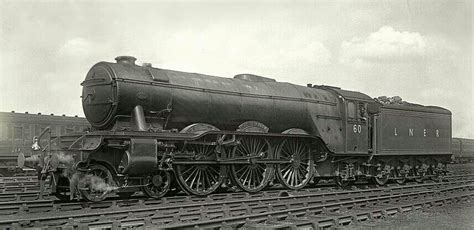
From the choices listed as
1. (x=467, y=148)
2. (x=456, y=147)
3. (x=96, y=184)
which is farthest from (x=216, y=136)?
(x=467, y=148)

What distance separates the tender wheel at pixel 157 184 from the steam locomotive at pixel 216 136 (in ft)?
0.08

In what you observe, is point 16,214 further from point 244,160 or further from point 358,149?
point 358,149

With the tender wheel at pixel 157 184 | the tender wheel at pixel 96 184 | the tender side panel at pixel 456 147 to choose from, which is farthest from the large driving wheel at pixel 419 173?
the tender side panel at pixel 456 147

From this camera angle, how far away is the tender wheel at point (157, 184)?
10315mm

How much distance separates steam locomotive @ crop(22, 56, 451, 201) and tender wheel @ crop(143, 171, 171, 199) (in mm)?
23

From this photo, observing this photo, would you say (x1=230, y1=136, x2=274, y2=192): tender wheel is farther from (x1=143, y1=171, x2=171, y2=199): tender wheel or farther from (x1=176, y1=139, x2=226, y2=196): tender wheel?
(x1=143, y1=171, x2=171, y2=199): tender wheel

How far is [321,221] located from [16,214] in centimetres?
560

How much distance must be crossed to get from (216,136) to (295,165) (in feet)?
10.1

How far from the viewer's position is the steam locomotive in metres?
9.74

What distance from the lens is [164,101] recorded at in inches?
426

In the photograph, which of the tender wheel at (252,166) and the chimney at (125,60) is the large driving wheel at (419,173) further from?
the chimney at (125,60)

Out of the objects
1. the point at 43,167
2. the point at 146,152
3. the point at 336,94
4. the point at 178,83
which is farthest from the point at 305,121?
the point at 43,167

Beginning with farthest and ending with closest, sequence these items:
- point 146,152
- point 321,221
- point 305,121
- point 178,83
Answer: point 305,121 → point 178,83 → point 146,152 → point 321,221

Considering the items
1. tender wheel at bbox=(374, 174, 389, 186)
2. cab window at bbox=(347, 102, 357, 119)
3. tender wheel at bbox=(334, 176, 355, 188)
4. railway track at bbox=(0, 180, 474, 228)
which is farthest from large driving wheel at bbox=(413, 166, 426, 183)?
railway track at bbox=(0, 180, 474, 228)
